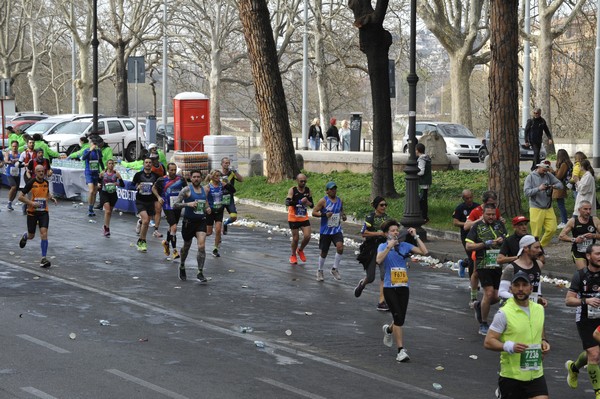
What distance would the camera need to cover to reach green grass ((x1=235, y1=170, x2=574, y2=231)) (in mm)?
24766

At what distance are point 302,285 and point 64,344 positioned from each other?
18.0ft

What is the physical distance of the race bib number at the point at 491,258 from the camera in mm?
13375

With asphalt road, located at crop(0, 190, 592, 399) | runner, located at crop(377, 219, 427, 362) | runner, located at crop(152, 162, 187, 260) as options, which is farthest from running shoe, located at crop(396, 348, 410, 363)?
runner, located at crop(152, 162, 187, 260)

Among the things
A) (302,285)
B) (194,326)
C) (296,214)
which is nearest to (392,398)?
(194,326)

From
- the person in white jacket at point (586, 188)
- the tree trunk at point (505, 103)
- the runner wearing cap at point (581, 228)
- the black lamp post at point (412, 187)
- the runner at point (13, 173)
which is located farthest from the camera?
the runner at point (13, 173)

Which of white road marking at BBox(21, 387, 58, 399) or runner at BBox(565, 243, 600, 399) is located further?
runner at BBox(565, 243, 600, 399)

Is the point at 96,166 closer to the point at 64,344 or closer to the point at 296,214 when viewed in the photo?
the point at 296,214

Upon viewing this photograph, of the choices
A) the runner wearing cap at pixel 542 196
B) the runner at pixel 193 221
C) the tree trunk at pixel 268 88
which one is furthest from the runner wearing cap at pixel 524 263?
the tree trunk at pixel 268 88

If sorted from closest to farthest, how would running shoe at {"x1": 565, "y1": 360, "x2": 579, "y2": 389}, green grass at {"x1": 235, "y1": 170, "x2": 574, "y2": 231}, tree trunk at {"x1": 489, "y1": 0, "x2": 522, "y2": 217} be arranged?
running shoe at {"x1": 565, "y1": 360, "x2": 579, "y2": 389}, tree trunk at {"x1": 489, "y1": 0, "x2": 522, "y2": 217}, green grass at {"x1": 235, "y1": 170, "x2": 574, "y2": 231}

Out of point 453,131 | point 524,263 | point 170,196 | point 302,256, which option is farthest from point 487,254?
point 453,131

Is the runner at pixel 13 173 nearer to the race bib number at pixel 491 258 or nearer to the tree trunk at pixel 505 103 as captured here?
the tree trunk at pixel 505 103

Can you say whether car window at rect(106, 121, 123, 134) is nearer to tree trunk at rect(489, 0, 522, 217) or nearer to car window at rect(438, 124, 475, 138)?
car window at rect(438, 124, 475, 138)

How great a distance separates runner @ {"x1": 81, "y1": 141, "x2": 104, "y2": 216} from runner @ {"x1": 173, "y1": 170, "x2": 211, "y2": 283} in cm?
912

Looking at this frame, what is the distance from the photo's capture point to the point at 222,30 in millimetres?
58062
